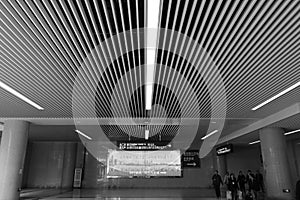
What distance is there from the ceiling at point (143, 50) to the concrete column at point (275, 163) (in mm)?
A: 3052

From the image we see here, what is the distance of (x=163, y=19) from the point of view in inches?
167

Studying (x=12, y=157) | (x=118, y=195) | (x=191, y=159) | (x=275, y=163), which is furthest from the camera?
(x=191, y=159)

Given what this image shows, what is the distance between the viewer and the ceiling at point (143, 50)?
156 inches

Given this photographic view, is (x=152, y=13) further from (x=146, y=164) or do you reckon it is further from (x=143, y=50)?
(x=146, y=164)

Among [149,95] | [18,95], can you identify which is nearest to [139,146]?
[149,95]

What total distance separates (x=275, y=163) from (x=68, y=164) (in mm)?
15001

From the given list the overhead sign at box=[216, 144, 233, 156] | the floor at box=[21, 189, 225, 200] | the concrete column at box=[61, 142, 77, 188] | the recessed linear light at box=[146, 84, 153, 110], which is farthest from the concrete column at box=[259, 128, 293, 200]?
the concrete column at box=[61, 142, 77, 188]

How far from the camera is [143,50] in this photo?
526cm

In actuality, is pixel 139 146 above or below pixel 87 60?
below

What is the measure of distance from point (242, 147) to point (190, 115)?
11.3m

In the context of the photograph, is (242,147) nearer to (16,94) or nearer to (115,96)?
(115,96)

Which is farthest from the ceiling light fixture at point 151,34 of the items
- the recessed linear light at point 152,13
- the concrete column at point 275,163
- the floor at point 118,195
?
the concrete column at point 275,163

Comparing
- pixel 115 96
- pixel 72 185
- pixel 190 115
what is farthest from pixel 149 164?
pixel 115 96

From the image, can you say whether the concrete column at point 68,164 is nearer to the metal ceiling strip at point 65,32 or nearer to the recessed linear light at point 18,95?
the recessed linear light at point 18,95
